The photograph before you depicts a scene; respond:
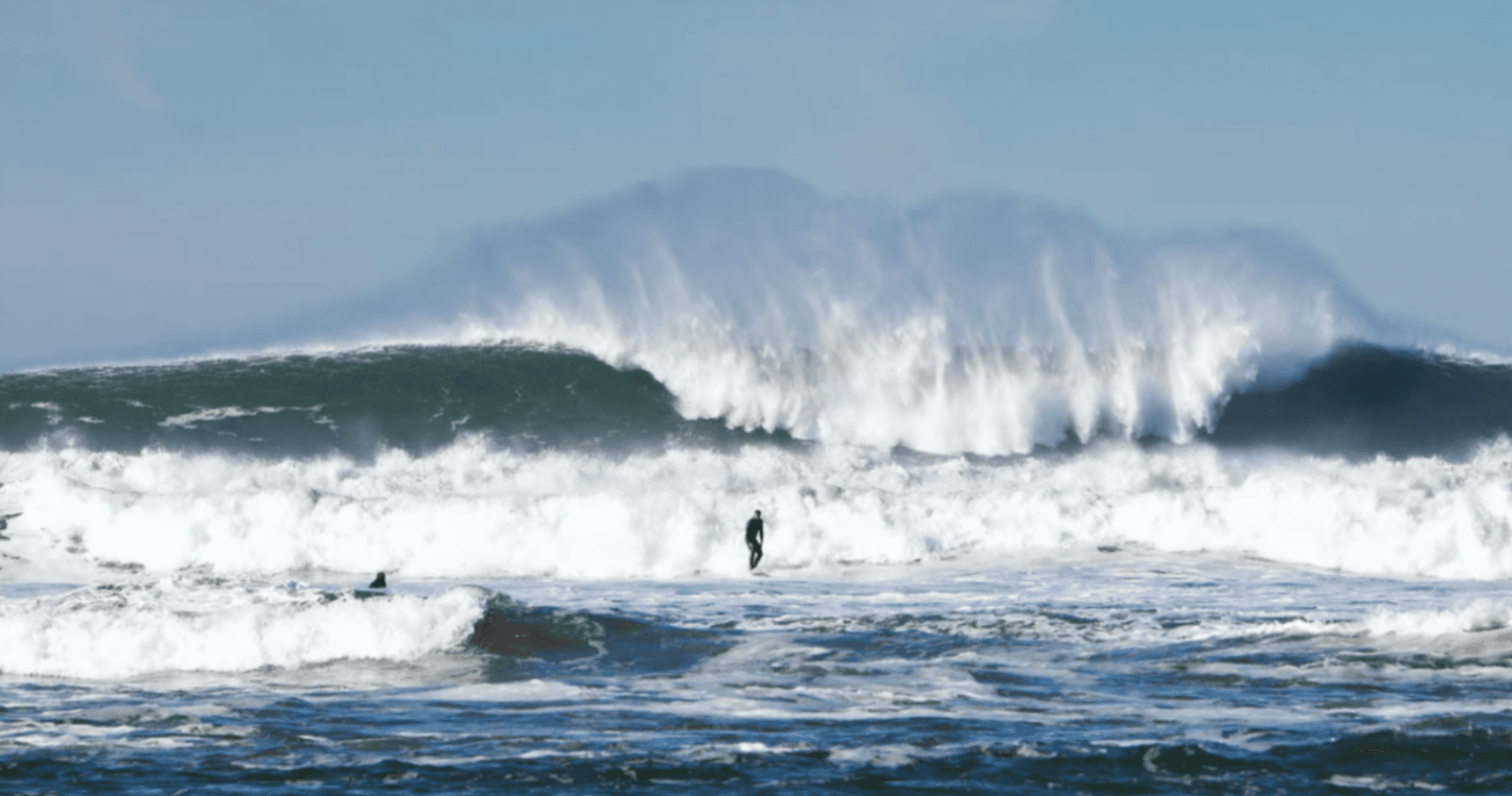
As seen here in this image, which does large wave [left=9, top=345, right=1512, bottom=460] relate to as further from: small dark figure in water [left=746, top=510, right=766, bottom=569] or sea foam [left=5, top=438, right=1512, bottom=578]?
small dark figure in water [left=746, top=510, right=766, bottom=569]

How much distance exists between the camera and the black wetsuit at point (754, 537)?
21.3 meters

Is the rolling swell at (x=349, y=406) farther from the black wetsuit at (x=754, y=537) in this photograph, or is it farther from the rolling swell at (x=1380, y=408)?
the rolling swell at (x=1380, y=408)

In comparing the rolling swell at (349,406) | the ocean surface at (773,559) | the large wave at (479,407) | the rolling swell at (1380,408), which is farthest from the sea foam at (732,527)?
the rolling swell at (1380,408)

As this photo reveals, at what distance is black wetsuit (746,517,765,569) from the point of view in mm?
21281

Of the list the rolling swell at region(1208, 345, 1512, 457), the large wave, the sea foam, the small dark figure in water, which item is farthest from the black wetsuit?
the rolling swell at region(1208, 345, 1512, 457)

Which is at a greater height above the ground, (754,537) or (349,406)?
(349,406)

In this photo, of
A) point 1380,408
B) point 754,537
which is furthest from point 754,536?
point 1380,408

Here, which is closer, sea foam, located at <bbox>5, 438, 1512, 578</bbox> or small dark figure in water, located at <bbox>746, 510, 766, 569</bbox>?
small dark figure in water, located at <bbox>746, 510, 766, 569</bbox>

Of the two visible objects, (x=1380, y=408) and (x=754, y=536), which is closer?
(x=754, y=536)

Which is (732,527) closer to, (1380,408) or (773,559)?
(773,559)

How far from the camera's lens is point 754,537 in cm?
2127

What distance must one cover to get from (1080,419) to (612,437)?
1021 cm

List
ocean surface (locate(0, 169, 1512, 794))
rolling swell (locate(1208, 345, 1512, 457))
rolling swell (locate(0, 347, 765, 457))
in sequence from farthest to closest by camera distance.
→ rolling swell (locate(1208, 345, 1512, 457)) → rolling swell (locate(0, 347, 765, 457)) → ocean surface (locate(0, 169, 1512, 794))

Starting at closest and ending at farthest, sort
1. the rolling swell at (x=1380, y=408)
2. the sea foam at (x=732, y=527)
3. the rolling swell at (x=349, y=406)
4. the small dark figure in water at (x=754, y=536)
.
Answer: the small dark figure in water at (x=754, y=536)
the sea foam at (x=732, y=527)
the rolling swell at (x=349, y=406)
the rolling swell at (x=1380, y=408)
